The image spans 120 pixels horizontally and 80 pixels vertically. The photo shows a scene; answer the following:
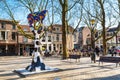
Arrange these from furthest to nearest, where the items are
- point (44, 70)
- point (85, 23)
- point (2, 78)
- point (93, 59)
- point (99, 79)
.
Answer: point (85, 23) → point (93, 59) → point (44, 70) → point (2, 78) → point (99, 79)

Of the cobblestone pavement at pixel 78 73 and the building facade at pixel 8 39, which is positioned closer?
the cobblestone pavement at pixel 78 73

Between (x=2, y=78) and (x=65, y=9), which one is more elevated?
(x=65, y=9)

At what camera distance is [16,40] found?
5206 cm

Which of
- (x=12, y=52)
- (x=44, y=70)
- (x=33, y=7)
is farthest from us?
(x=12, y=52)

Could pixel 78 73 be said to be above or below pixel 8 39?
below

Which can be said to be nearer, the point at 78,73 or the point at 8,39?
the point at 78,73

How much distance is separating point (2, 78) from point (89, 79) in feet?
15.3

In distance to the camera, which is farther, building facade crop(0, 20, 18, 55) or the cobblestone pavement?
building facade crop(0, 20, 18, 55)

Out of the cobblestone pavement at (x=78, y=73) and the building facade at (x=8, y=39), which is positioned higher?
the building facade at (x=8, y=39)

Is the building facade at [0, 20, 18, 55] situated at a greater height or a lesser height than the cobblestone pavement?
greater

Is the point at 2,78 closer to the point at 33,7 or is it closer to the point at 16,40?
the point at 33,7

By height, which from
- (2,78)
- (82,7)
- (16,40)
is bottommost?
(2,78)

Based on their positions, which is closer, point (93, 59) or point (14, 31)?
point (93, 59)

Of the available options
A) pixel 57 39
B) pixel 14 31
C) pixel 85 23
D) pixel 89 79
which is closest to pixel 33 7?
pixel 85 23
